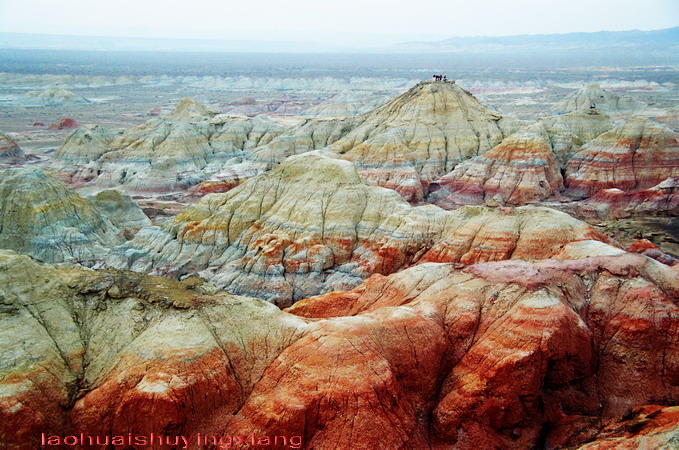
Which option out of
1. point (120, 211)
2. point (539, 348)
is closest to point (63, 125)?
point (120, 211)

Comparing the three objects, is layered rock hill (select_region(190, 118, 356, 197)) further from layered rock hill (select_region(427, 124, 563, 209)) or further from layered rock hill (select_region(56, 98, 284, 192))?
layered rock hill (select_region(427, 124, 563, 209))

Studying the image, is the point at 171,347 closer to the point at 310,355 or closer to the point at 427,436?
the point at 310,355

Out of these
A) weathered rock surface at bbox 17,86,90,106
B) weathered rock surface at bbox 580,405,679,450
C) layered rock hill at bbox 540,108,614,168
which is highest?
weathered rock surface at bbox 17,86,90,106

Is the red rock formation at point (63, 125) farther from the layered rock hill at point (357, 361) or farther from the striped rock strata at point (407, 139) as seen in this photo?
the layered rock hill at point (357, 361)

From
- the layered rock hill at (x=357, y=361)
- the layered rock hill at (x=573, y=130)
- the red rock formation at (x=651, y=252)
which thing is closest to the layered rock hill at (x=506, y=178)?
the layered rock hill at (x=573, y=130)

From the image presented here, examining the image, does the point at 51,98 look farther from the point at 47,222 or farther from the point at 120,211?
the point at 47,222

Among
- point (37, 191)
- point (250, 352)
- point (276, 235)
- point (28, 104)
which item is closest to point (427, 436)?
point (250, 352)

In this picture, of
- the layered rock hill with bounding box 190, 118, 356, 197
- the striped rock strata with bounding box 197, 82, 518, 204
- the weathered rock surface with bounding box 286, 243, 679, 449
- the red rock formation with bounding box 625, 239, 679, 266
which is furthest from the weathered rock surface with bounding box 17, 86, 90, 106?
the weathered rock surface with bounding box 286, 243, 679, 449
